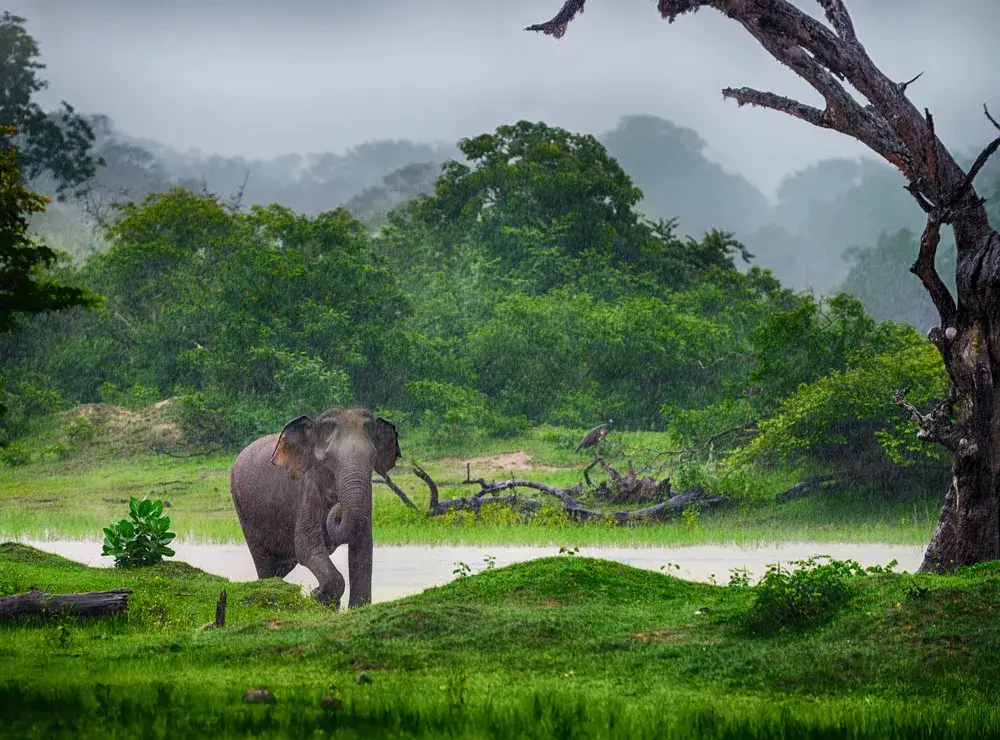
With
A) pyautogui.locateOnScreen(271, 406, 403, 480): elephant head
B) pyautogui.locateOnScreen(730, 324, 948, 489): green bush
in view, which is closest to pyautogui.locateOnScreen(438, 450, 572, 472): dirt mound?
pyautogui.locateOnScreen(730, 324, 948, 489): green bush

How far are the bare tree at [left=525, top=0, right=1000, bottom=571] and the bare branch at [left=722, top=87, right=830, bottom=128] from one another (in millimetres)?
46

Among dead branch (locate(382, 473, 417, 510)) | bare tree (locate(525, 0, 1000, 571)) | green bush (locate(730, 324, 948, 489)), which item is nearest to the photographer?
bare tree (locate(525, 0, 1000, 571))

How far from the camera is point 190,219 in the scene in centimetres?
3909

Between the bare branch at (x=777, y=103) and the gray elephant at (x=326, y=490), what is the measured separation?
5.23m

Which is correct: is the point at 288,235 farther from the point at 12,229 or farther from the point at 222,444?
the point at 12,229

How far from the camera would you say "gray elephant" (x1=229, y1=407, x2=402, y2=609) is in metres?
12.7

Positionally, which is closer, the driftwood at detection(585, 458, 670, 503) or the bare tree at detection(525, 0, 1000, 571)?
the bare tree at detection(525, 0, 1000, 571)

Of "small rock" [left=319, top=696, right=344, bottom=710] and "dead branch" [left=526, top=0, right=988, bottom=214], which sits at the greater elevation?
"dead branch" [left=526, top=0, right=988, bottom=214]

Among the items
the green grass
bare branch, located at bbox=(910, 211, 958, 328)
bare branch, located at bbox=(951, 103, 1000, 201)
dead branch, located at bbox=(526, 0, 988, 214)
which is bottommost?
the green grass

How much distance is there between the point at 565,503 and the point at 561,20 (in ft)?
32.9

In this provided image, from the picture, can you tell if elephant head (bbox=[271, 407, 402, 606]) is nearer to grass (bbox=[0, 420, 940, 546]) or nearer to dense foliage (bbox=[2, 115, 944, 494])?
grass (bbox=[0, 420, 940, 546])

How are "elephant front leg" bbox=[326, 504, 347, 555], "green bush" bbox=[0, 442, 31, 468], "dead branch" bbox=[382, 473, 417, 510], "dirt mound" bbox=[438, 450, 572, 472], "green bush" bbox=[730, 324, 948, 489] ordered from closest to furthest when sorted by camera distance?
1. "elephant front leg" bbox=[326, 504, 347, 555]
2. "dead branch" bbox=[382, 473, 417, 510]
3. "green bush" bbox=[730, 324, 948, 489]
4. "dirt mound" bbox=[438, 450, 572, 472]
5. "green bush" bbox=[0, 442, 31, 468]

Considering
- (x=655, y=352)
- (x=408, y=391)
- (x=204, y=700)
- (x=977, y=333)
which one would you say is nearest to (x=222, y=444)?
(x=408, y=391)

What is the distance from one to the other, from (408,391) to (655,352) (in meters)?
6.90
